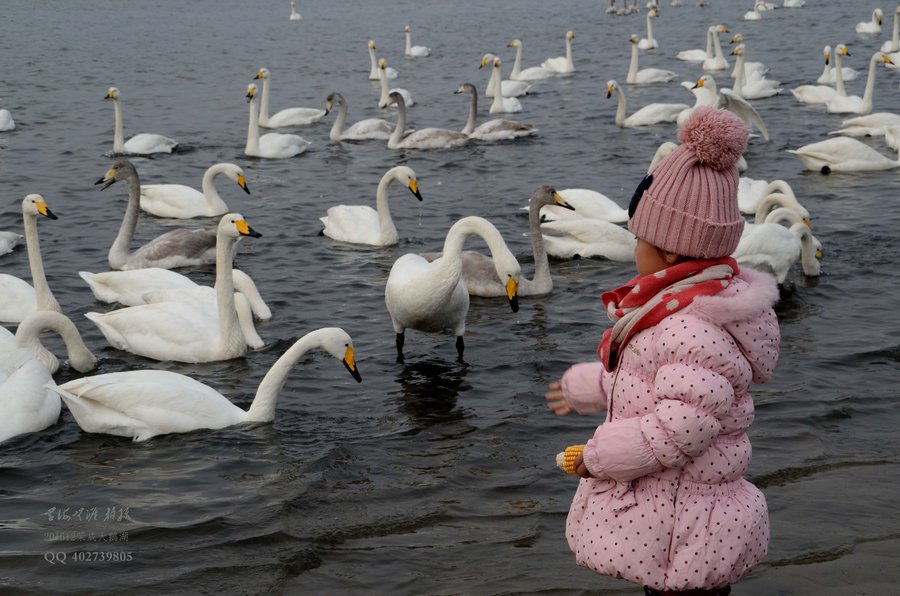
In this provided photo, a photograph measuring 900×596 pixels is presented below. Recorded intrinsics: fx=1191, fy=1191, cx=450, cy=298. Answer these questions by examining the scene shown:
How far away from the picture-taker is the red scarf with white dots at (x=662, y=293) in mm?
3789

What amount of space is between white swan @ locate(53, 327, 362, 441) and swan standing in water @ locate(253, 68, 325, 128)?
15.8 meters

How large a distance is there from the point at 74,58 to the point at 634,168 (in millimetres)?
21809

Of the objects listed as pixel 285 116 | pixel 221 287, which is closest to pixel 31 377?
pixel 221 287

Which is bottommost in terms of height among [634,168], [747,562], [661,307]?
[634,168]

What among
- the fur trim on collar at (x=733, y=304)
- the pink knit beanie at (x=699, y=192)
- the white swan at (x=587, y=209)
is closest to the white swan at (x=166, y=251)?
the white swan at (x=587, y=209)

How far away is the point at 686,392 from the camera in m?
3.61

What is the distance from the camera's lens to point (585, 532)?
12.8ft

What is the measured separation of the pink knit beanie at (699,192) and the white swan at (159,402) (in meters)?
4.39

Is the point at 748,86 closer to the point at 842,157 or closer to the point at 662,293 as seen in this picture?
the point at 842,157

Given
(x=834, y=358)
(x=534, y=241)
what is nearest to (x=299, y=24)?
(x=534, y=241)

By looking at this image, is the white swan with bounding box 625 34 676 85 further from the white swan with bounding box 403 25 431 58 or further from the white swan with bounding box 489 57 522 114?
the white swan with bounding box 403 25 431 58

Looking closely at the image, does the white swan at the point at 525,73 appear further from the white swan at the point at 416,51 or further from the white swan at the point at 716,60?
the white swan at the point at 416,51

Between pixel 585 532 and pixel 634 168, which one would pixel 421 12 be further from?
pixel 585 532

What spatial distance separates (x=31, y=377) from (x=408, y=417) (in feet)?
8.31
